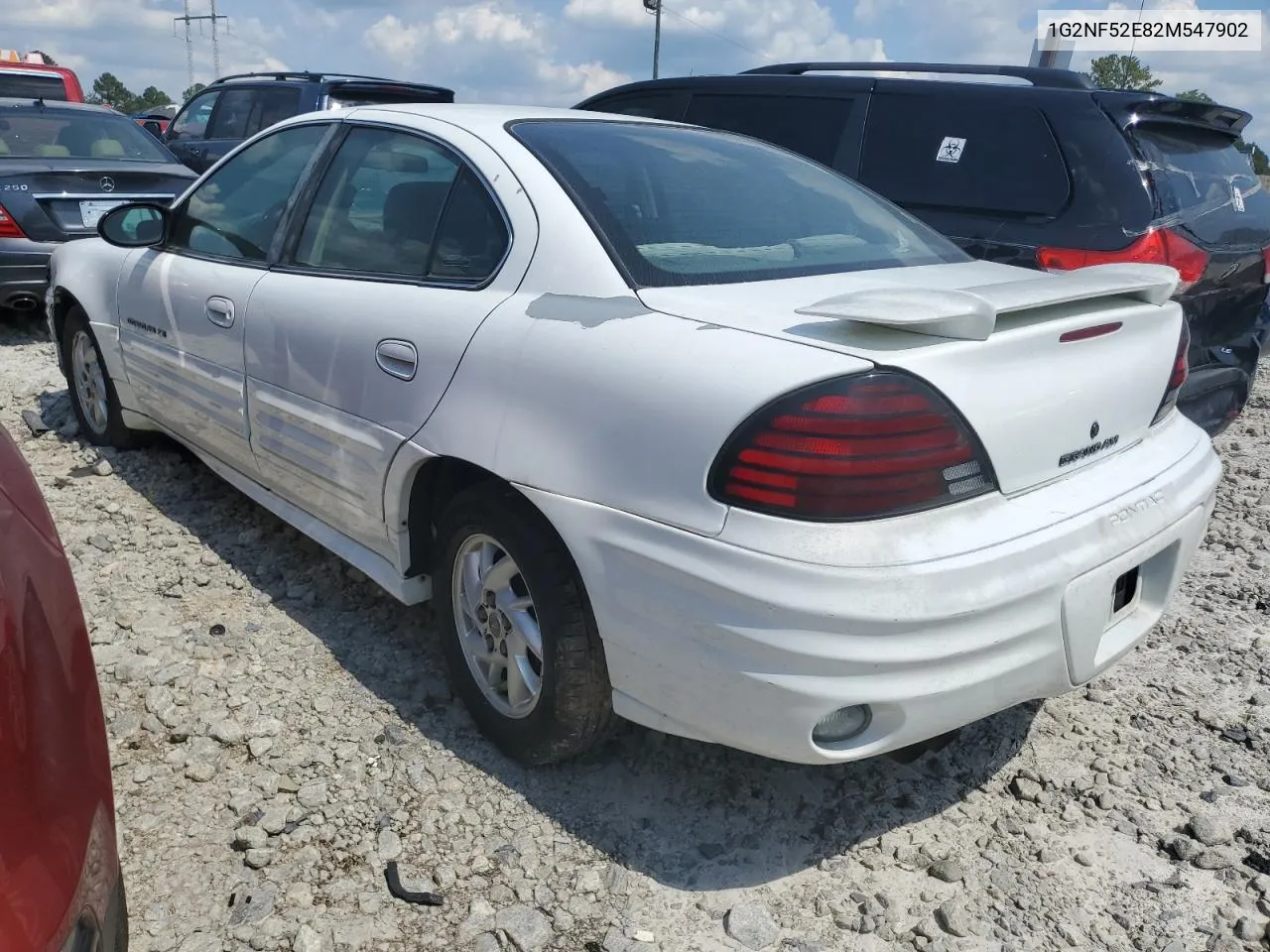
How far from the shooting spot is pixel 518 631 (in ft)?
8.27

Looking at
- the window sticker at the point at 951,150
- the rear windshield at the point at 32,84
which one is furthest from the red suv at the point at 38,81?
the window sticker at the point at 951,150

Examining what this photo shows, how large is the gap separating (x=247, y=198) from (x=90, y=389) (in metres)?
1.75

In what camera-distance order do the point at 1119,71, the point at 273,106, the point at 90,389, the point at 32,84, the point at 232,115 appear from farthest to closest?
1. the point at 1119,71
2. the point at 32,84
3. the point at 232,115
4. the point at 273,106
5. the point at 90,389

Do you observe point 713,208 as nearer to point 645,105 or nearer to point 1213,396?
point 1213,396

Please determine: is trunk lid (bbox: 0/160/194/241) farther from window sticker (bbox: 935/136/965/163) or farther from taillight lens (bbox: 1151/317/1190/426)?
taillight lens (bbox: 1151/317/1190/426)

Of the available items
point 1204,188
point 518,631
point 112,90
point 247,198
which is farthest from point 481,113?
point 112,90

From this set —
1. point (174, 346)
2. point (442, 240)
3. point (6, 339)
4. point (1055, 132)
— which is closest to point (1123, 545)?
point (442, 240)

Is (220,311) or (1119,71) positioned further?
(1119,71)

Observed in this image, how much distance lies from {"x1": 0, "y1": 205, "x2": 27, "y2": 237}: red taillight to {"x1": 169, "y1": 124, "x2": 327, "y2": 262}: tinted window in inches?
144

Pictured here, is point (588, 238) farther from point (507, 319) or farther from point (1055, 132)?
point (1055, 132)

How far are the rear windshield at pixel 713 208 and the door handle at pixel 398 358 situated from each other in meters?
0.57

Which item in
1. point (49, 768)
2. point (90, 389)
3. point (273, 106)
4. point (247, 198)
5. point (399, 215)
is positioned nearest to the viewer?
point (49, 768)

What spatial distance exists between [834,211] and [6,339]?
21.0 ft

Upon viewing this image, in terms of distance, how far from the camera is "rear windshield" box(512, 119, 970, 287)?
2473 mm
